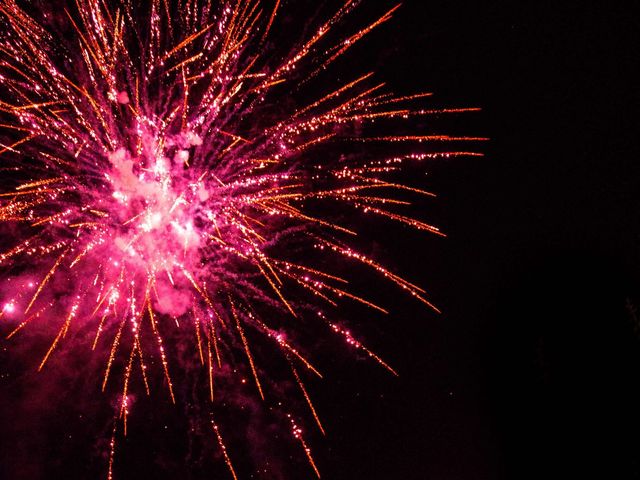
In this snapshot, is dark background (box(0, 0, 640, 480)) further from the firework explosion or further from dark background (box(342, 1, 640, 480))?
the firework explosion

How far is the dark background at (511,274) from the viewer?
10.9 ft

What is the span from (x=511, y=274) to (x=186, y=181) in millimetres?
2762

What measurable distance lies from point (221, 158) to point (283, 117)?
0.61m

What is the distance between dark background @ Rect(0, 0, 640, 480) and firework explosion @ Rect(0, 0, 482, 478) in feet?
0.86

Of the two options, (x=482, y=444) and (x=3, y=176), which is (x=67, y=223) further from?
(x=482, y=444)

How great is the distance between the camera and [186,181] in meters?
3.08

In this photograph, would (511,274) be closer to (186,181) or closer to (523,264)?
(523,264)

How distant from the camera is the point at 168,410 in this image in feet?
10.7

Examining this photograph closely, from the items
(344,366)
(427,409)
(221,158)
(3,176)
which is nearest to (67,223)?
(3,176)

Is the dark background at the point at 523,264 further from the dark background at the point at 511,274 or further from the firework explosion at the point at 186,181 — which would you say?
the firework explosion at the point at 186,181

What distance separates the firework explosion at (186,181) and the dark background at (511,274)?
10.3 inches

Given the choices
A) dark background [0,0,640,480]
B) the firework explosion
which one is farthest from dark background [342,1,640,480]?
the firework explosion

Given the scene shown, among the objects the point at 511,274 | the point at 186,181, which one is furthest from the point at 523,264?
the point at 186,181

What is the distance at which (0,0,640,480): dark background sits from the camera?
3.32 m
